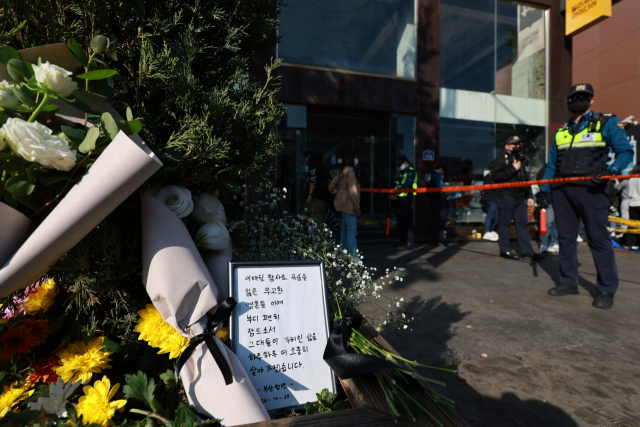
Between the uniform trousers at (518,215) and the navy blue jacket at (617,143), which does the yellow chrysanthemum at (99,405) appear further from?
the uniform trousers at (518,215)

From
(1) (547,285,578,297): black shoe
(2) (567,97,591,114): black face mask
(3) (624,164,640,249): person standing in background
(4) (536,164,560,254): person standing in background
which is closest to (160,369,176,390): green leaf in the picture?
(1) (547,285,578,297): black shoe

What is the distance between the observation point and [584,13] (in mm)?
8773

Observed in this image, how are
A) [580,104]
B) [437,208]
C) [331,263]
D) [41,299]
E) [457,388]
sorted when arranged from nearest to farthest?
[41,299] → [331,263] → [457,388] → [580,104] → [437,208]

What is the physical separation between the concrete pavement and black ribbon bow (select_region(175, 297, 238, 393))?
4.83 ft

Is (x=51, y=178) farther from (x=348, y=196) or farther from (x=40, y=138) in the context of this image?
(x=348, y=196)

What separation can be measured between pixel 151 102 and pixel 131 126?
1.32 feet

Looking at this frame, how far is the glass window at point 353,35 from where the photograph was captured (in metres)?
8.11

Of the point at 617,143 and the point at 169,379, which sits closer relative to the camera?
the point at 169,379

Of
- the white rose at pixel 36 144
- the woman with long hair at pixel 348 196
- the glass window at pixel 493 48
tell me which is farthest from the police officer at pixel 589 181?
the glass window at pixel 493 48

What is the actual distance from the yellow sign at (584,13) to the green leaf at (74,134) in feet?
37.6

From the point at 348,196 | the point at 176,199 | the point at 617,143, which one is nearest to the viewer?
the point at 176,199

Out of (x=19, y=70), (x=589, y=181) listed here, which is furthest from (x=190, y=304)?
→ (x=589, y=181)

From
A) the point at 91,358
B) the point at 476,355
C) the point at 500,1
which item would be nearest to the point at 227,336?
the point at 91,358

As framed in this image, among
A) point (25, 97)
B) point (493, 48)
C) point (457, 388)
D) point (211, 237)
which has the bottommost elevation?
point (457, 388)
